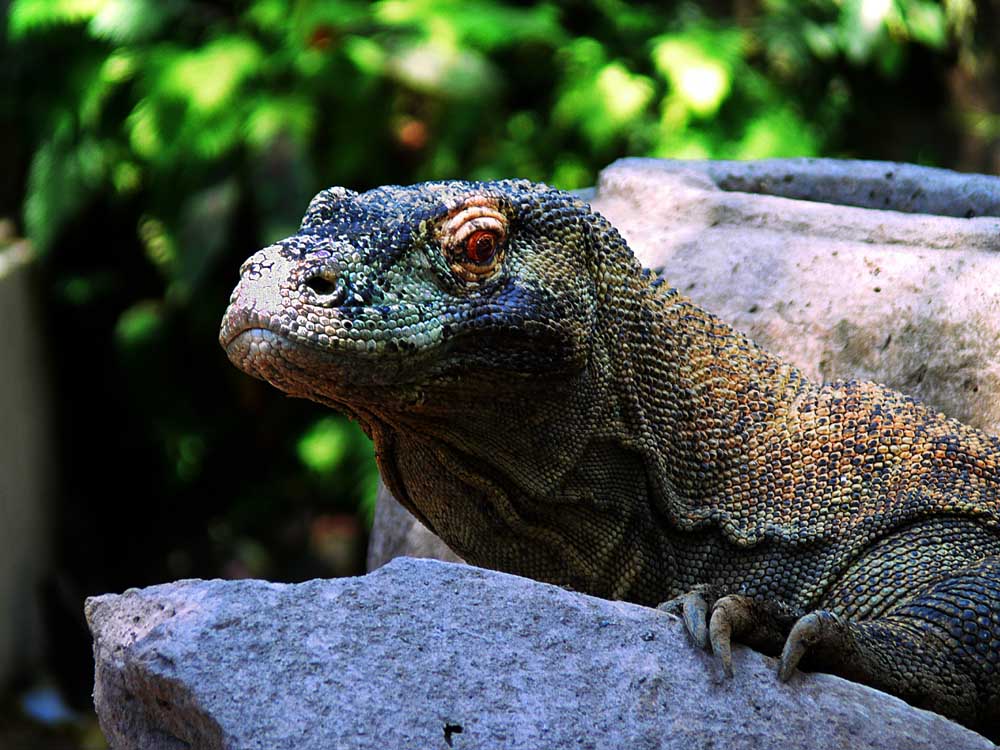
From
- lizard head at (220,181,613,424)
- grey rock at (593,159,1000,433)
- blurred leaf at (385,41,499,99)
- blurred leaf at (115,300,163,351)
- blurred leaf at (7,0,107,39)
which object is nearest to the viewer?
lizard head at (220,181,613,424)

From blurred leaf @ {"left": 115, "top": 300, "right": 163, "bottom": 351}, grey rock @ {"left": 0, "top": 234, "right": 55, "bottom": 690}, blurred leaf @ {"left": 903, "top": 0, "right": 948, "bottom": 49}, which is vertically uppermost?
blurred leaf @ {"left": 903, "top": 0, "right": 948, "bottom": 49}

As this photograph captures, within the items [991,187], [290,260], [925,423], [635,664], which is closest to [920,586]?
[925,423]

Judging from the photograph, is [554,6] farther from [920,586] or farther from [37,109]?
[920,586]

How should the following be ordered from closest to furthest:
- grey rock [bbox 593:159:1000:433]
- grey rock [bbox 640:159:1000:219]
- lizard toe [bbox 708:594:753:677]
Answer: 1. lizard toe [bbox 708:594:753:677]
2. grey rock [bbox 593:159:1000:433]
3. grey rock [bbox 640:159:1000:219]

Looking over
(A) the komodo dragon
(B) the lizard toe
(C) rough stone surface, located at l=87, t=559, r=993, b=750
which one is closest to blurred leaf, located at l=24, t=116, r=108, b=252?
(A) the komodo dragon

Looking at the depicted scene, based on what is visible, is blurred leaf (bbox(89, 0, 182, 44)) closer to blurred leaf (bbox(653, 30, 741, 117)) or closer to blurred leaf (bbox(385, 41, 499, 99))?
blurred leaf (bbox(385, 41, 499, 99))

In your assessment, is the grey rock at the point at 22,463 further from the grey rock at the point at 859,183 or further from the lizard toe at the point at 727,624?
the lizard toe at the point at 727,624

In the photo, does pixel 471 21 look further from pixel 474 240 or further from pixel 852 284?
pixel 474 240
